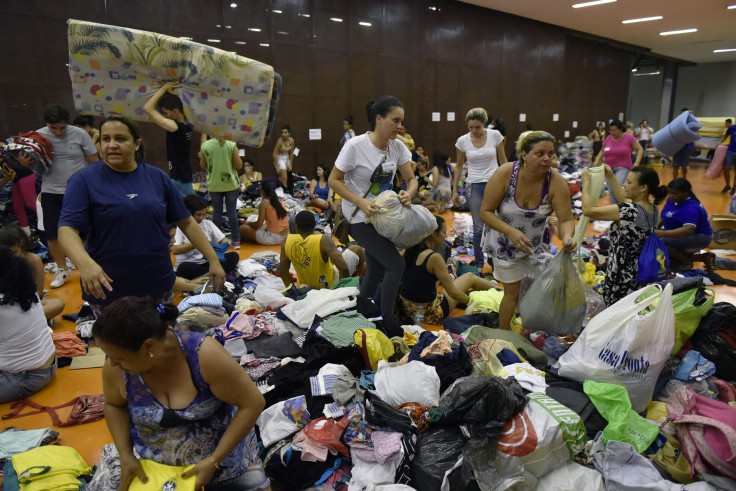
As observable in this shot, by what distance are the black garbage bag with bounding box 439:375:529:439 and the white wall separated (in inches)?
1019

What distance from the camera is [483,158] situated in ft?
16.9

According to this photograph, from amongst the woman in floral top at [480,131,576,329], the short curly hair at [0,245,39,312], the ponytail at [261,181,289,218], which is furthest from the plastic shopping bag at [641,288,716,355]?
the ponytail at [261,181,289,218]

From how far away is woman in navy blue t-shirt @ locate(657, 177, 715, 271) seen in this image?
15.1 ft

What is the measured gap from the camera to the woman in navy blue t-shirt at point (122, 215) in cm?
216

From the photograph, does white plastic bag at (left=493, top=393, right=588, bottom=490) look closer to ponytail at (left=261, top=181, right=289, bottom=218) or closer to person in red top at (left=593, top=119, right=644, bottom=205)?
ponytail at (left=261, top=181, right=289, bottom=218)

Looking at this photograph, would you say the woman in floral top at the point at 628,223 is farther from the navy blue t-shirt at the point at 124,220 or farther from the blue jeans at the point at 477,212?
the navy blue t-shirt at the point at 124,220

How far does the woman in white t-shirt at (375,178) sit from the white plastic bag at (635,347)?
1.25 m

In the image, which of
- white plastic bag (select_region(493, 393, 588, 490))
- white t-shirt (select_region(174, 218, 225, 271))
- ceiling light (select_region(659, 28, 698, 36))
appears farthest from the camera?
ceiling light (select_region(659, 28, 698, 36))

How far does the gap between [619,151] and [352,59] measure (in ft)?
20.0

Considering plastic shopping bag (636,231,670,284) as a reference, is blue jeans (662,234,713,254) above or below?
below

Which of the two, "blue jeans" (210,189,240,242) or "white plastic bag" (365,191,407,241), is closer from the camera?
"white plastic bag" (365,191,407,241)

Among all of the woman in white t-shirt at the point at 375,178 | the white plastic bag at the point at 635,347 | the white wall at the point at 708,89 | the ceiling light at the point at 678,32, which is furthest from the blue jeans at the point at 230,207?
the white wall at the point at 708,89

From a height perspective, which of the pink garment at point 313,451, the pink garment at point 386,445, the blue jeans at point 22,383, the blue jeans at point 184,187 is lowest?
the blue jeans at point 22,383

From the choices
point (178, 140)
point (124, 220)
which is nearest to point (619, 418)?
point (124, 220)
